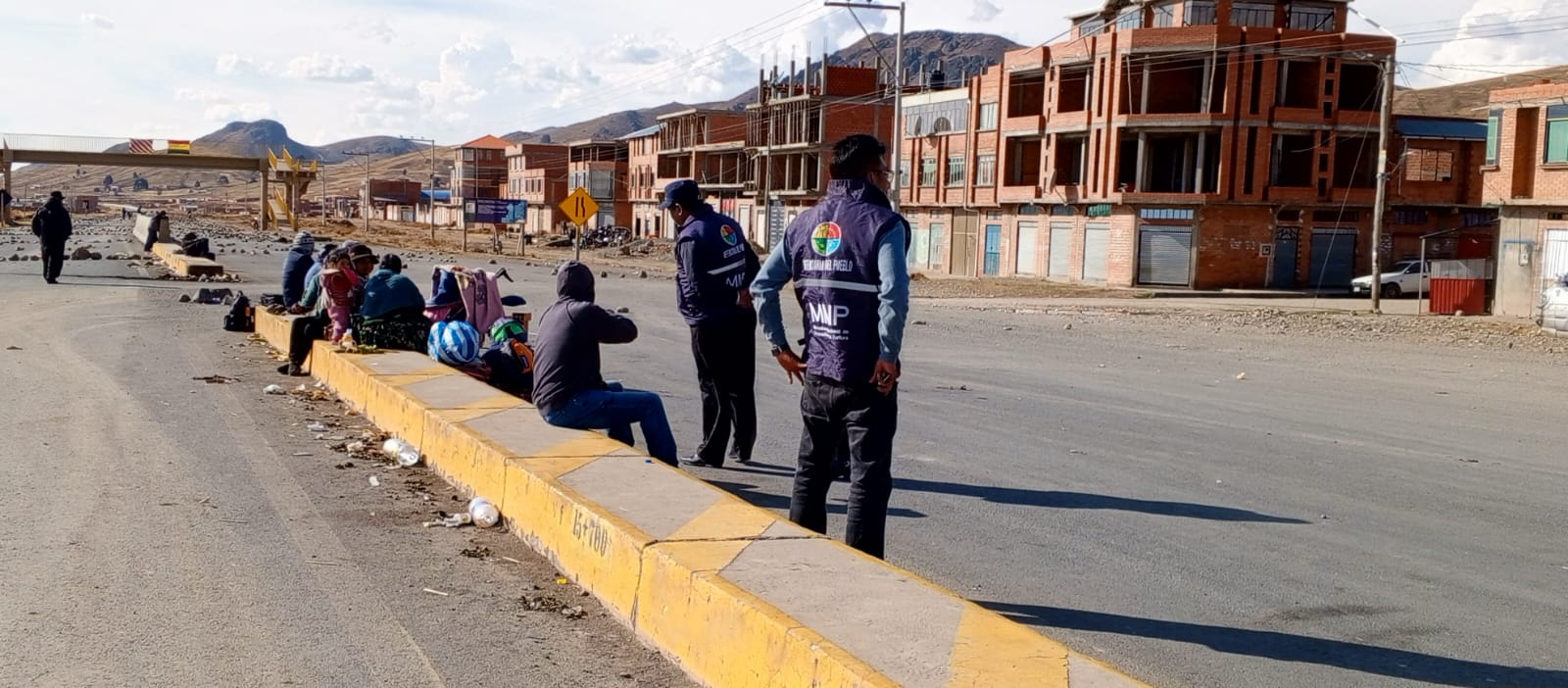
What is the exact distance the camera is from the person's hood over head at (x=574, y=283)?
8.13 meters

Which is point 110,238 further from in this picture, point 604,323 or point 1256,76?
point 604,323

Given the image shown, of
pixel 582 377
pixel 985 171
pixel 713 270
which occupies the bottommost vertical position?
pixel 582 377

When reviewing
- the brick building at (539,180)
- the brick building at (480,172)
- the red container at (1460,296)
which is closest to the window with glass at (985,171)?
the red container at (1460,296)

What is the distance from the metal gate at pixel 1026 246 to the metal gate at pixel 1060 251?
0.88 meters

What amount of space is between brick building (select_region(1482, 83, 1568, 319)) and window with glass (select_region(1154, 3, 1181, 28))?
18869 mm

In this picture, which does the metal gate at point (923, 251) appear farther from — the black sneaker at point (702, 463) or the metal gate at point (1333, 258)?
the black sneaker at point (702, 463)

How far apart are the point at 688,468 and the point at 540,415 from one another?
100 cm

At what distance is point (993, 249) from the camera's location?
186 feet

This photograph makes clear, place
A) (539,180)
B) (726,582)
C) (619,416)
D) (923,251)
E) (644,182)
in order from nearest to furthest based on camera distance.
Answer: (726,582)
(619,416)
(923,251)
(644,182)
(539,180)

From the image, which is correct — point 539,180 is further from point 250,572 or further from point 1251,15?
point 250,572

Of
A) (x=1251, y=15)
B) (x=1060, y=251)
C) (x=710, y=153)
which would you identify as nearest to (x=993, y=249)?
(x=1060, y=251)

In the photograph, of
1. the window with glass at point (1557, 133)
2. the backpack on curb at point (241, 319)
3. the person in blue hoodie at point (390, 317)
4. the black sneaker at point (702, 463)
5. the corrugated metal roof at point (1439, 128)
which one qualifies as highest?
the corrugated metal roof at point (1439, 128)

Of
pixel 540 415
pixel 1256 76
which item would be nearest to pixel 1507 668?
pixel 540 415

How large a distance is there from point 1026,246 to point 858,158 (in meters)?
49.8
